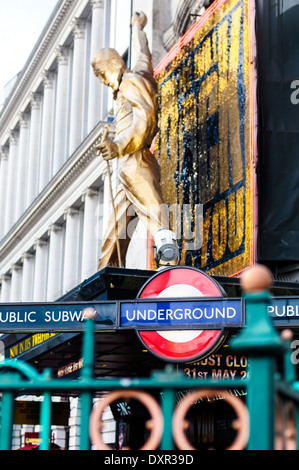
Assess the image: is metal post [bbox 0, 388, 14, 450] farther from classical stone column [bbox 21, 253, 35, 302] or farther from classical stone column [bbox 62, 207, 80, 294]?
classical stone column [bbox 21, 253, 35, 302]

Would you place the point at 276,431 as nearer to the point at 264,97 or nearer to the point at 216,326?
the point at 216,326

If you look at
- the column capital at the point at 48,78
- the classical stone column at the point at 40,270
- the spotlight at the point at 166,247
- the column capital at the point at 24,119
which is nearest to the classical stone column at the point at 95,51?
the column capital at the point at 48,78

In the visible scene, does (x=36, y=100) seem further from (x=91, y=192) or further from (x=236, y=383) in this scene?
(x=236, y=383)

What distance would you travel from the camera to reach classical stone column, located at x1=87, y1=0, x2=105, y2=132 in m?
35.8

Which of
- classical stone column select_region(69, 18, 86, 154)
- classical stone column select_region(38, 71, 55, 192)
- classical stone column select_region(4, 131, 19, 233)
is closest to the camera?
classical stone column select_region(69, 18, 86, 154)

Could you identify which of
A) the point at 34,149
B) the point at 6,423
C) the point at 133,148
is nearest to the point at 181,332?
the point at 133,148

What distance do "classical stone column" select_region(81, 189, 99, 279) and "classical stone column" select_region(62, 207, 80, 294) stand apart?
1.88 m

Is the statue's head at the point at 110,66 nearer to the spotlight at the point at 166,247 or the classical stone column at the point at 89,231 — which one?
the spotlight at the point at 166,247

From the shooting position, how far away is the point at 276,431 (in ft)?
9.30

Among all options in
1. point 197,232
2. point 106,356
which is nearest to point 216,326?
point 106,356

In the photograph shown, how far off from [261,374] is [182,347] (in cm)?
979

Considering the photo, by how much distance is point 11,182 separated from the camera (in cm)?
5078

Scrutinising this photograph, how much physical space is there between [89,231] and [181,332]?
22211mm

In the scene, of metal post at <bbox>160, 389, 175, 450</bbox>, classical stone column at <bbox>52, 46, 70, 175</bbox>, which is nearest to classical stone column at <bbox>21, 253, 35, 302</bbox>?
classical stone column at <bbox>52, 46, 70, 175</bbox>
